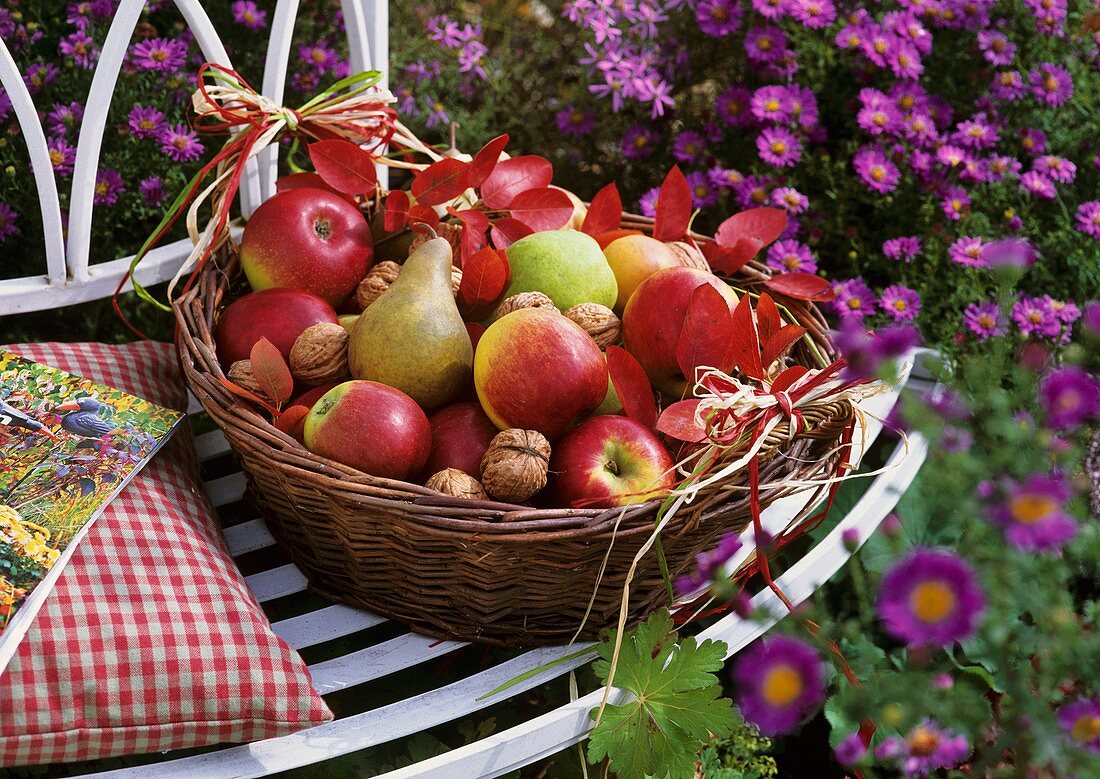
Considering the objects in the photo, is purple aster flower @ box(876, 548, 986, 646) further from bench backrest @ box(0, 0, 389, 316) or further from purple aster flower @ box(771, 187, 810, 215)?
purple aster flower @ box(771, 187, 810, 215)

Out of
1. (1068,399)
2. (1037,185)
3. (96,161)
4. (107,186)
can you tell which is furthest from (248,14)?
(1068,399)

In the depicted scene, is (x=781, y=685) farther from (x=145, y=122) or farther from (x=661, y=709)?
(x=145, y=122)

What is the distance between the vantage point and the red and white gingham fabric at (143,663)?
3.32 ft

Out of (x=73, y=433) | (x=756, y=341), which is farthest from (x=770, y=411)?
(x=73, y=433)

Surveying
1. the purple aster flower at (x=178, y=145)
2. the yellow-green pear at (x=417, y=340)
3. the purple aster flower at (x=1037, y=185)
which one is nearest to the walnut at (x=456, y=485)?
the yellow-green pear at (x=417, y=340)

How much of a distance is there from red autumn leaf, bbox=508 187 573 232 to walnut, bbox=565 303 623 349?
19 cm

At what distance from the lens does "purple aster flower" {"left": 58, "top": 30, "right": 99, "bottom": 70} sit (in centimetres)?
170

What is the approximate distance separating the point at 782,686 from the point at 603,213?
3.35ft

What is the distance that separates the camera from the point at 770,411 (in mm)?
1138

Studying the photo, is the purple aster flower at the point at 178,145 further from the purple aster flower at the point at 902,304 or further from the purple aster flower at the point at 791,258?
the purple aster flower at the point at 902,304

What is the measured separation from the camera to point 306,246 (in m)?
1.40

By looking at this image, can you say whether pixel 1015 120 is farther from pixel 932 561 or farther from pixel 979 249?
pixel 932 561

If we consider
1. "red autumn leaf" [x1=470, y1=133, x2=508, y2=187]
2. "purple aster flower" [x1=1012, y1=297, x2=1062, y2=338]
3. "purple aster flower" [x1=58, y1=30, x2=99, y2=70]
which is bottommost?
"purple aster flower" [x1=1012, y1=297, x2=1062, y2=338]

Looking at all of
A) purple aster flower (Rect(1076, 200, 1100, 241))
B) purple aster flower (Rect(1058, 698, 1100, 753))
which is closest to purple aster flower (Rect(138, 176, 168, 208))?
purple aster flower (Rect(1058, 698, 1100, 753))
